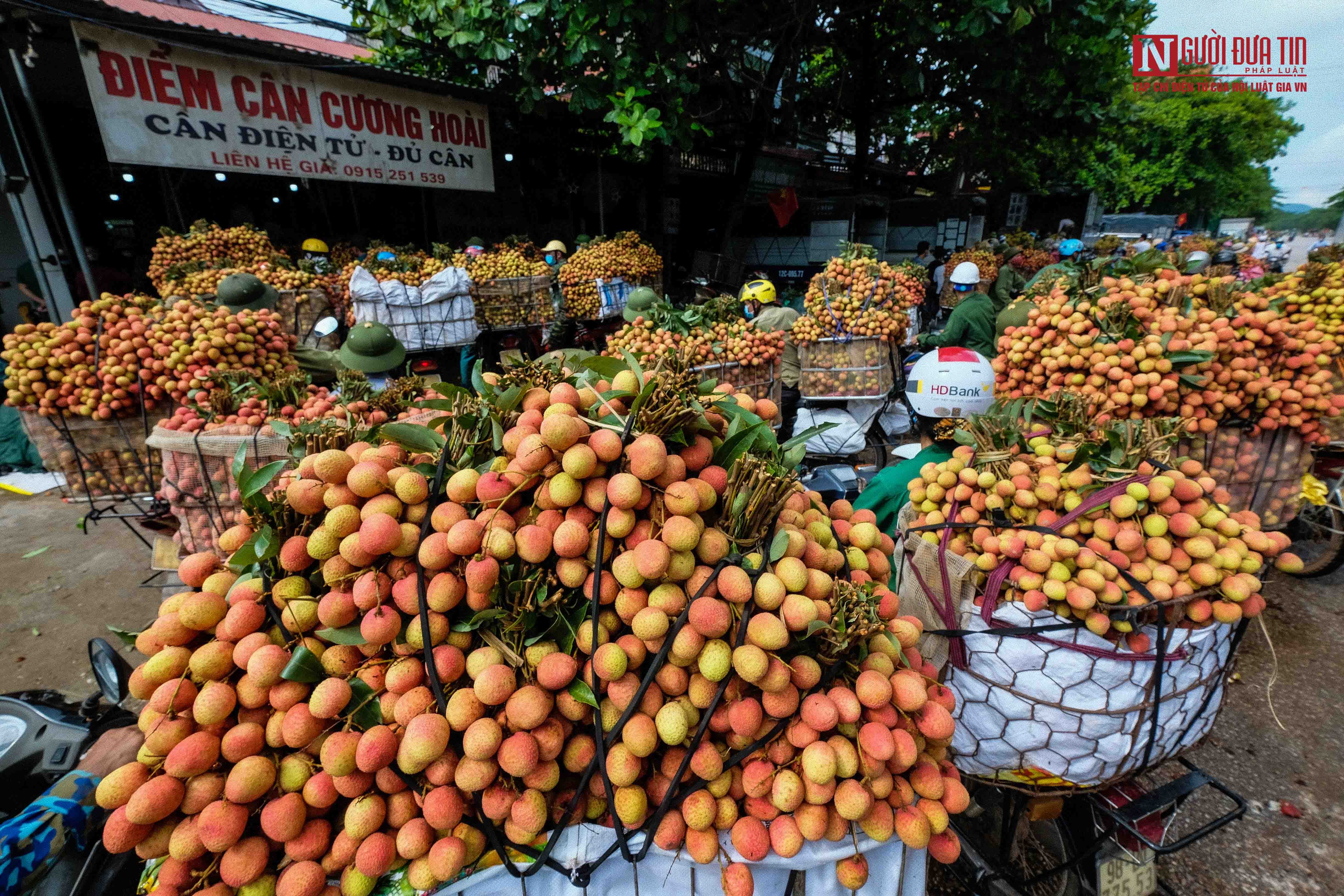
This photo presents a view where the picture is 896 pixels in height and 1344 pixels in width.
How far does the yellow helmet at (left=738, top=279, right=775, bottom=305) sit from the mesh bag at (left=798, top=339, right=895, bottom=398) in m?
1.38

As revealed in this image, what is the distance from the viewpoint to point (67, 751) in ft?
5.60

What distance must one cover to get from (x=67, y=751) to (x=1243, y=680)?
502cm

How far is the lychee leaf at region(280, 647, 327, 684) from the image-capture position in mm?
1111

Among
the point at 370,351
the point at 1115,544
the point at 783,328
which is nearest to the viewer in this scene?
the point at 1115,544

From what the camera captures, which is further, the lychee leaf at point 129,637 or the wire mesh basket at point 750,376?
the wire mesh basket at point 750,376

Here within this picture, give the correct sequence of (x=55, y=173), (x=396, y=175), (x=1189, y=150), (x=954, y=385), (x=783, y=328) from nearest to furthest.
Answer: (x=954, y=385)
(x=55, y=173)
(x=783, y=328)
(x=396, y=175)
(x=1189, y=150)

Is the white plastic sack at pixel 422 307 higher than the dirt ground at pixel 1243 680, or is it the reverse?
the white plastic sack at pixel 422 307

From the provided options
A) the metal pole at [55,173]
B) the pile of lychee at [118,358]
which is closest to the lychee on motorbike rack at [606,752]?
the pile of lychee at [118,358]

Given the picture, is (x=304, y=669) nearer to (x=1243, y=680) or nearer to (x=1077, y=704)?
(x=1077, y=704)

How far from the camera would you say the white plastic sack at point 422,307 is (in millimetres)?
6109

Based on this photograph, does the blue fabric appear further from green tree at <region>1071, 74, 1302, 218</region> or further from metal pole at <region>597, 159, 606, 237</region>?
green tree at <region>1071, 74, 1302, 218</region>

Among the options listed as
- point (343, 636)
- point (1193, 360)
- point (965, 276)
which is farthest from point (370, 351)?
point (965, 276)

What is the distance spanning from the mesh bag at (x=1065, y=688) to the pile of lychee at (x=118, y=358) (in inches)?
135

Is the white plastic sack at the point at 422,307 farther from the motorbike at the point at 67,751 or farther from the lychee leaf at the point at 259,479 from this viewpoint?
the lychee leaf at the point at 259,479
